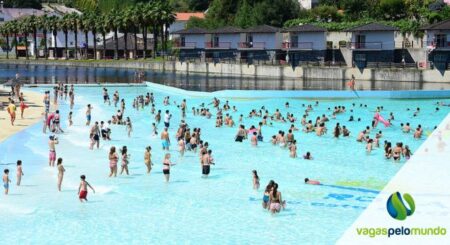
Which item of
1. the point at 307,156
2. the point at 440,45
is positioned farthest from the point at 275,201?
the point at 440,45

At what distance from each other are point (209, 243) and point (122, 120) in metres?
22.2

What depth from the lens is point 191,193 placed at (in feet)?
76.3

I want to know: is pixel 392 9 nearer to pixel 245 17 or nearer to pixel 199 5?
pixel 245 17

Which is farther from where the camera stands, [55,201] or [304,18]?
[304,18]

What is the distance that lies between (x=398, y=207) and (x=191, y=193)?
7157 mm

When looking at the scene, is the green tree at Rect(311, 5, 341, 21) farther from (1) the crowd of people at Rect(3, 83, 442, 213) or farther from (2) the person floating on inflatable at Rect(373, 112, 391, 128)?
(2) the person floating on inflatable at Rect(373, 112, 391, 128)

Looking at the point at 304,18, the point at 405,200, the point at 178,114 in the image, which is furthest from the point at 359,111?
the point at 304,18

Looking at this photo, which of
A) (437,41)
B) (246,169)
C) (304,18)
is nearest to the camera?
(246,169)

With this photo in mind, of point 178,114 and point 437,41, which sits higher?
point 437,41

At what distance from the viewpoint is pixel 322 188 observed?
2389 centimetres

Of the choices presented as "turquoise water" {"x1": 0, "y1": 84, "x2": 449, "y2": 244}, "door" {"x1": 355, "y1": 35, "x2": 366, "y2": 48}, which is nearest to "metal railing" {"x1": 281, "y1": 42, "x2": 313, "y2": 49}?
"door" {"x1": 355, "y1": 35, "x2": 366, "y2": 48}

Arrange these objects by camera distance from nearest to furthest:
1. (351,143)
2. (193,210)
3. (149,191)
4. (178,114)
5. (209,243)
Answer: (209,243) → (193,210) → (149,191) → (351,143) → (178,114)

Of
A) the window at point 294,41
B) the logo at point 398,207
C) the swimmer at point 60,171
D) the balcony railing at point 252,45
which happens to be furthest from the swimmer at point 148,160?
the balcony railing at point 252,45

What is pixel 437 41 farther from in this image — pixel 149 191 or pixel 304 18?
pixel 149 191
